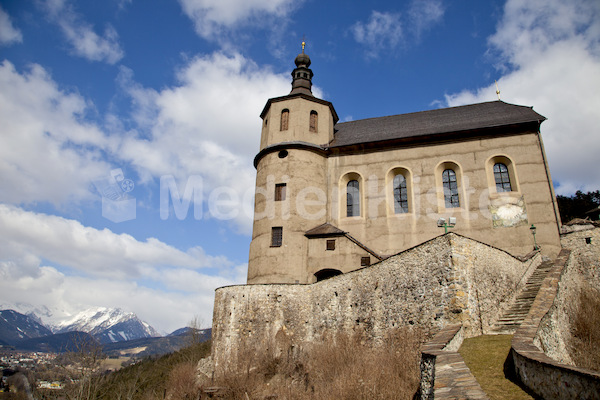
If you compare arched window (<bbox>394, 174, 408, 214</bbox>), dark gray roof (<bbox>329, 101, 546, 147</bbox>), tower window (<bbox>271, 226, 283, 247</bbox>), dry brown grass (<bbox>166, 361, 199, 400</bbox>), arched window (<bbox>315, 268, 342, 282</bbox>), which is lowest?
dry brown grass (<bbox>166, 361, 199, 400</bbox>)

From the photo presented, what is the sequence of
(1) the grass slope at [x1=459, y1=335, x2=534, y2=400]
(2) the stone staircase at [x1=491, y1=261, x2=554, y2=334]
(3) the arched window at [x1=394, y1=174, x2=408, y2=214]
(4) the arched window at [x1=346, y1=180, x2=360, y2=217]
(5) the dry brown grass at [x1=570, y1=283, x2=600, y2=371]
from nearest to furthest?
1. (1) the grass slope at [x1=459, y1=335, x2=534, y2=400]
2. (5) the dry brown grass at [x1=570, y1=283, x2=600, y2=371]
3. (2) the stone staircase at [x1=491, y1=261, x2=554, y2=334]
4. (3) the arched window at [x1=394, y1=174, x2=408, y2=214]
5. (4) the arched window at [x1=346, y1=180, x2=360, y2=217]

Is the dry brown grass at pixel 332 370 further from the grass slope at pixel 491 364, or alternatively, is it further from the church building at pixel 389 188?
the church building at pixel 389 188

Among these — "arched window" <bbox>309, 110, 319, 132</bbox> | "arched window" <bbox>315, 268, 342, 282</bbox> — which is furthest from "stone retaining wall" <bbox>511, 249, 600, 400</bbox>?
"arched window" <bbox>309, 110, 319, 132</bbox>

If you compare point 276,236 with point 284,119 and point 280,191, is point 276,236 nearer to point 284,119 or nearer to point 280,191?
point 280,191

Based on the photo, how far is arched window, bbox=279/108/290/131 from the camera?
26.6 metres

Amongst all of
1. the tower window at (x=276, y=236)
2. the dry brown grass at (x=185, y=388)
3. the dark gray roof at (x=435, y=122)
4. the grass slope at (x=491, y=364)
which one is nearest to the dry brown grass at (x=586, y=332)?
the grass slope at (x=491, y=364)

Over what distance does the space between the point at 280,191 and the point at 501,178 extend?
12.8m

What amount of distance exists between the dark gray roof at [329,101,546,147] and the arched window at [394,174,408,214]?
2604 millimetres

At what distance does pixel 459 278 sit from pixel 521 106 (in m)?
17.3

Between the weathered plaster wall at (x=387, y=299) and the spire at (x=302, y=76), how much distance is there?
15552 mm

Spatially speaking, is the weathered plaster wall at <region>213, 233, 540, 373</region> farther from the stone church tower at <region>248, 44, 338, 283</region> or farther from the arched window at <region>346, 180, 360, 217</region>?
the arched window at <region>346, 180, 360, 217</region>

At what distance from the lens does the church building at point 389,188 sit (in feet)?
71.6

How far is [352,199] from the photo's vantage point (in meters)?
25.4

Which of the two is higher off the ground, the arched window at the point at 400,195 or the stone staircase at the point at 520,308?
the arched window at the point at 400,195
